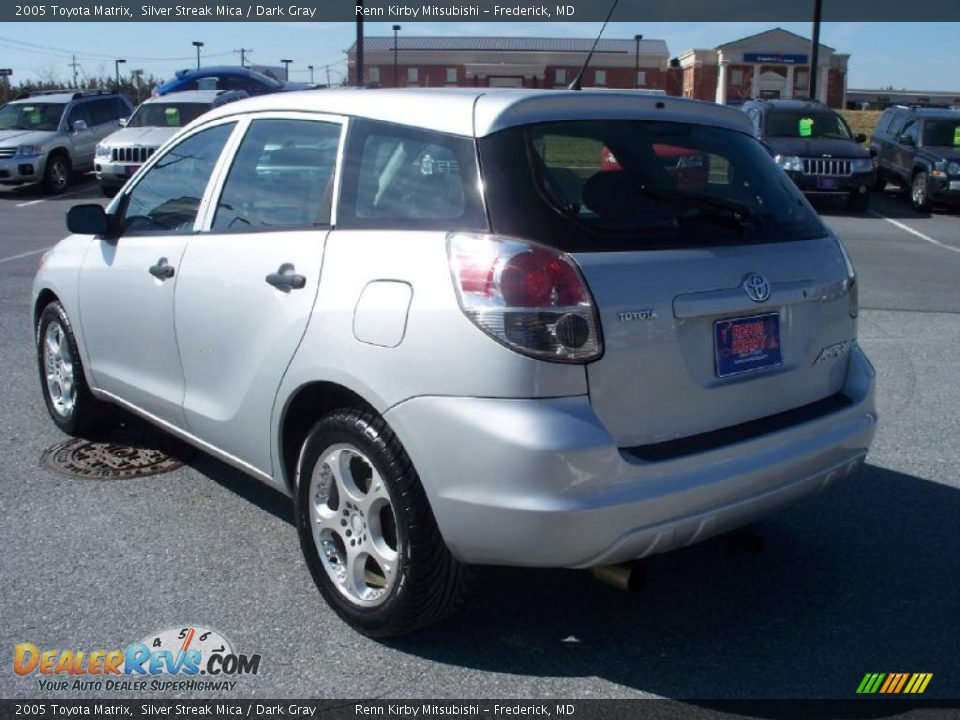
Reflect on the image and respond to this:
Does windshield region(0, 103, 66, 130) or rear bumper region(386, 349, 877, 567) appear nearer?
rear bumper region(386, 349, 877, 567)

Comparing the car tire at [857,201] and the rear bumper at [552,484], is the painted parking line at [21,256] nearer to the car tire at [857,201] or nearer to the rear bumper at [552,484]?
the rear bumper at [552,484]

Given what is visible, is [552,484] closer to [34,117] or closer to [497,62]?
[34,117]

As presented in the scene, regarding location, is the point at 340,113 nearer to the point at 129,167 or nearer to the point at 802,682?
the point at 802,682

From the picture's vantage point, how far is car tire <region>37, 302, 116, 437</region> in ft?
18.0

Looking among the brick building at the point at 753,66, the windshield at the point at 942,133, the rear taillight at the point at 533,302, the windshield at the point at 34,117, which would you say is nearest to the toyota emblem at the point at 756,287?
the rear taillight at the point at 533,302

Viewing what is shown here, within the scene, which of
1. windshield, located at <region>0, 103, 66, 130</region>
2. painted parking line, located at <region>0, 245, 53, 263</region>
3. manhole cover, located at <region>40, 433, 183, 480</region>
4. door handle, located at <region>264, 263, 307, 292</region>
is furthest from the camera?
windshield, located at <region>0, 103, 66, 130</region>

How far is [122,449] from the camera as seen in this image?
5609mm

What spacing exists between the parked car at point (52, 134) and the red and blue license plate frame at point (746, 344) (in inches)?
791

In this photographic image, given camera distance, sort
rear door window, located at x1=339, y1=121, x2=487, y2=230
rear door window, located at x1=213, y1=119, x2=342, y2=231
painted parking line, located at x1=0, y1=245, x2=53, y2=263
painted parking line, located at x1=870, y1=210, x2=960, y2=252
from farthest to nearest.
A: painted parking line, located at x1=870, y1=210, x2=960, y2=252
painted parking line, located at x1=0, y1=245, x2=53, y2=263
rear door window, located at x1=213, y1=119, x2=342, y2=231
rear door window, located at x1=339, y1=121, x2=487, y2=230

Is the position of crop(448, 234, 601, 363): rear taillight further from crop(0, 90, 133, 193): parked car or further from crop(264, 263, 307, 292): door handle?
crop(0, 90, 133, 193): parked car

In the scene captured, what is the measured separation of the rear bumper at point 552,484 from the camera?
10.0 feet

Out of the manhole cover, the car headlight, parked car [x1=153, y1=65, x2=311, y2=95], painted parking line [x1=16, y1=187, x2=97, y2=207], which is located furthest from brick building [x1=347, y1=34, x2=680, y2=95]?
the manhole cover

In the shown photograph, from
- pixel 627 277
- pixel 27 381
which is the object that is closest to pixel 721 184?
pixel 627 277

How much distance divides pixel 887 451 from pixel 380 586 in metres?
3.21
